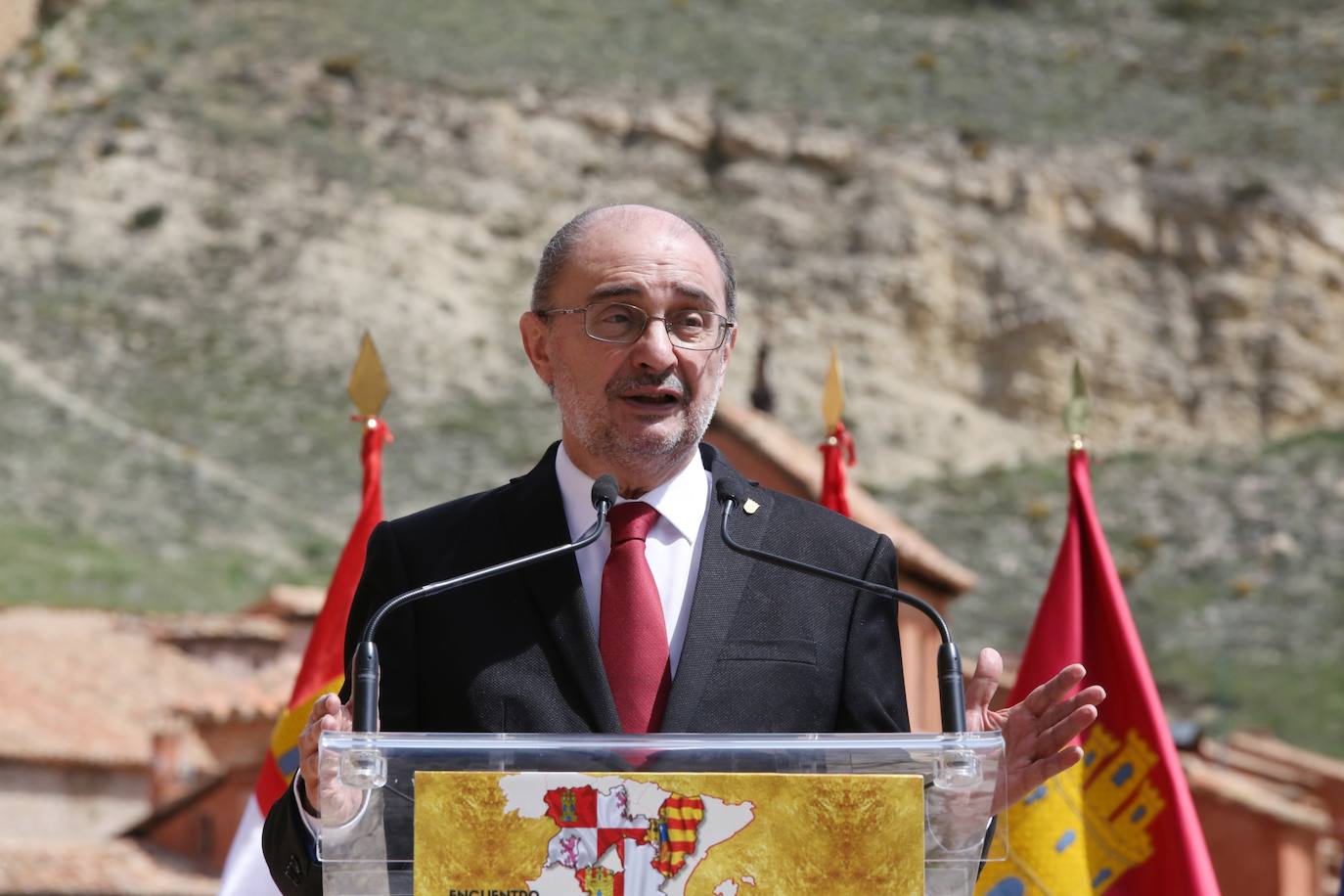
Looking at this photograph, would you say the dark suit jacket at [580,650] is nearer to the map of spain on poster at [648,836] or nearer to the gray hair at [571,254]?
the gray hair at [571,254]

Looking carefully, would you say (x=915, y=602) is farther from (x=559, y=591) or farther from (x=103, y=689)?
(x=103, y=689)

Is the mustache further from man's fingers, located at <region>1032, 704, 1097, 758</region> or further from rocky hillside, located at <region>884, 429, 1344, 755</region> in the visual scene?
rocky hillside, located at <region>884, 429, 1344, 755</region>

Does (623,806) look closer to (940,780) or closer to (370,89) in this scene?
(940,780)

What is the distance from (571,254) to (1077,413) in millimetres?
3313

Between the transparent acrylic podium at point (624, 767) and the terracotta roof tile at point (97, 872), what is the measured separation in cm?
1367

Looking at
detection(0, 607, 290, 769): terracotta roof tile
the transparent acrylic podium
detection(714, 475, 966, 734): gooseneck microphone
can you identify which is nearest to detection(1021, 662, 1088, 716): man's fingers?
detection(714, 475, 966, 734): gooseneck microphone

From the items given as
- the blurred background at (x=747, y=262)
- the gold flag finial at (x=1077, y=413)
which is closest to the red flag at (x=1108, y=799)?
the gold flag finial at (x=1077, y=413)

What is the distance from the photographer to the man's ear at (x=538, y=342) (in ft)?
10.4

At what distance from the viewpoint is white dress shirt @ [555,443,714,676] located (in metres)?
2.99

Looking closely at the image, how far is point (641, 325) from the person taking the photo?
9.81 feet

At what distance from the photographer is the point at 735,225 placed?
160 feet

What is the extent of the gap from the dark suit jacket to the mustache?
20cm

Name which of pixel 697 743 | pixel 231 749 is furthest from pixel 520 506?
pixel 231 749

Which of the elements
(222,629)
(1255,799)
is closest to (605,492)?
(1255,799)
